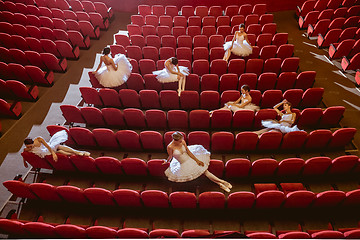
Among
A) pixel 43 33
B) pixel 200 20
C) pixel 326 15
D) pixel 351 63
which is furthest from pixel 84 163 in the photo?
pixel 326 15

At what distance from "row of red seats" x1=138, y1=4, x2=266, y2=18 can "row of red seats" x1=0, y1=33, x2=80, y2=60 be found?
6.87 feet

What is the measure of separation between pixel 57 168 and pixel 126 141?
43.4 inches

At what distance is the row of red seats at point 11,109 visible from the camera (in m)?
4.30

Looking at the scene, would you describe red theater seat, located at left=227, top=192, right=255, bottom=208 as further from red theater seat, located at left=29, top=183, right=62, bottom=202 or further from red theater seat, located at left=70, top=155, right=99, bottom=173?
red theater seat, located at left=29, top=183, right=62, bottom=202

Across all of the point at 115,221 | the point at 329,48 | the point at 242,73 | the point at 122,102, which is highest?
the point at 329,48

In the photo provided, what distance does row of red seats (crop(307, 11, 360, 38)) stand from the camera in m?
5.64

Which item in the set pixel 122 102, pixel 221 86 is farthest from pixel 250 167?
pixel 122 102

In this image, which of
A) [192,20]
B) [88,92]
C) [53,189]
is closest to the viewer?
[53,189]

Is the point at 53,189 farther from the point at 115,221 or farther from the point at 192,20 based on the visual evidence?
the point at 192,20

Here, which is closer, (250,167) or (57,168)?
(250,167)

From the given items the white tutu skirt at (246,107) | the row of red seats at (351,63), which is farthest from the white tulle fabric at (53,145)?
the row of red seats at (351,63)

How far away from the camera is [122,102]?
14.3 ft

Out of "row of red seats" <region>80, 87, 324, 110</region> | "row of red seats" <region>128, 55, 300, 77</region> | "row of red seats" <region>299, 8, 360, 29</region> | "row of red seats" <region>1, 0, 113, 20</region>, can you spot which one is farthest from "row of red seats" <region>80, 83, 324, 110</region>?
"row of red seats" <region>1, 0, 113, 20</region>

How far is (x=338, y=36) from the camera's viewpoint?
17.8 feet
